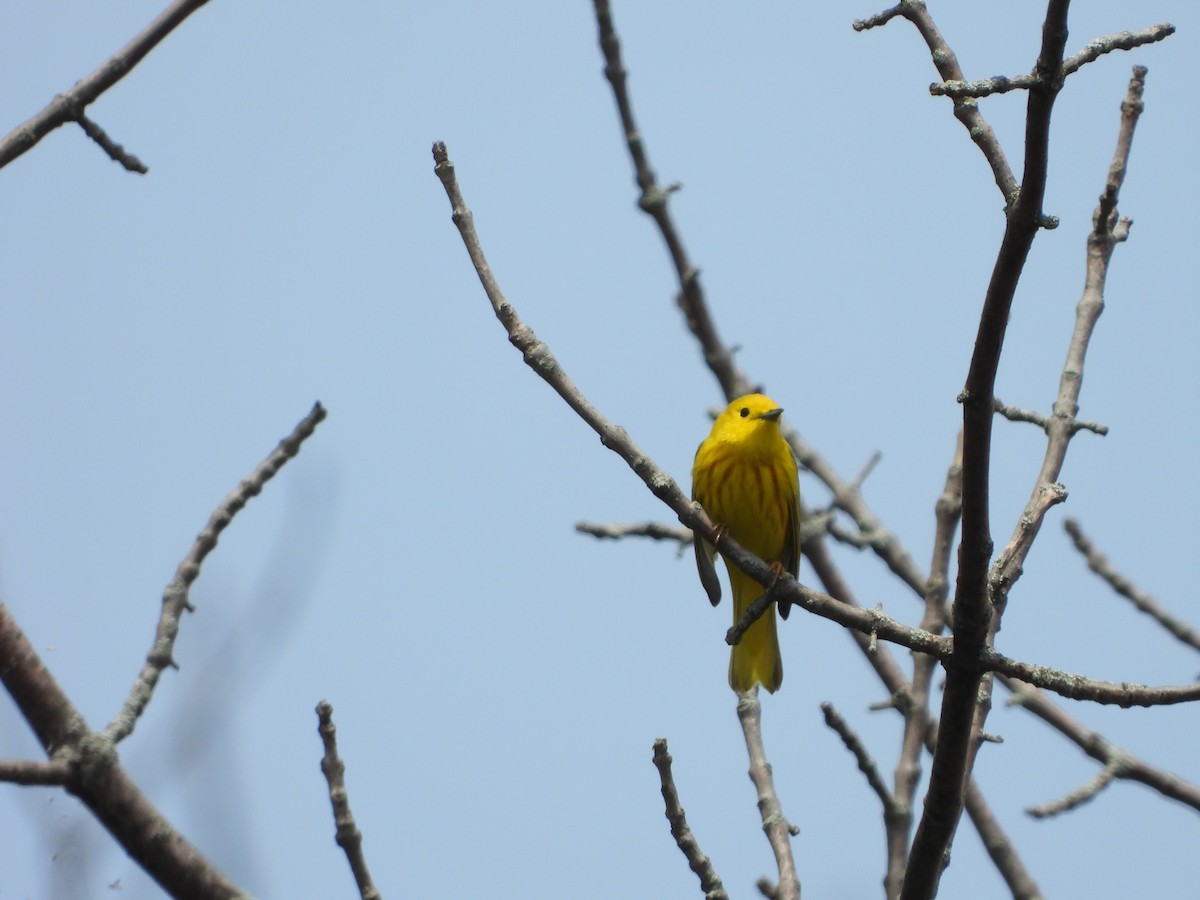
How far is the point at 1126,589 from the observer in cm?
460

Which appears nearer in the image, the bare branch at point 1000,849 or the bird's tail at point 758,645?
the bare branch at point 1000,849

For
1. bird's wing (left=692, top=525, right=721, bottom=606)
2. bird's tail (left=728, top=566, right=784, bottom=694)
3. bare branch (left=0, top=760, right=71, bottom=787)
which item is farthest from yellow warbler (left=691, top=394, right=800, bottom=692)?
bare branch (left=0, top=760, right=71, bottom=787)

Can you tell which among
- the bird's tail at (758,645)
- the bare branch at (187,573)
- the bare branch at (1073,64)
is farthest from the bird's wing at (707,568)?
the bare branch at (1073,64)

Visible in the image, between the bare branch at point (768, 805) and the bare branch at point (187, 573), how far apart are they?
1.43 meters

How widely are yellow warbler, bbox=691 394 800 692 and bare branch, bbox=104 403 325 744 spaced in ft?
7.41

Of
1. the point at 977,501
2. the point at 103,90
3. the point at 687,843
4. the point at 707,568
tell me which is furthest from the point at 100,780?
the point at 707,568

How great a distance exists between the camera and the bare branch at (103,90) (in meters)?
3.21

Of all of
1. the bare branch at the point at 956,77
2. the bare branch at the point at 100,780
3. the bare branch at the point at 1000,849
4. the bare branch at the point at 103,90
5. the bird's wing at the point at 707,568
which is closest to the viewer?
the bare branch at the point at 100,780

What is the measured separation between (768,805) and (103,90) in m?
2.47

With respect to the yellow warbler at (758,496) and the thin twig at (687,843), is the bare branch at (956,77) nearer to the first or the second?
the thin twig at (687,843)

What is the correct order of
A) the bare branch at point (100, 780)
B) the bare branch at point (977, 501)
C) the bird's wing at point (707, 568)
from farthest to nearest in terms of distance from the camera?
the bird's wing at point (707, 568)
the bare branch at point (100, 780)
the bare branch at point (977, 501)

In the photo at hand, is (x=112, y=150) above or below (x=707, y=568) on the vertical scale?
below

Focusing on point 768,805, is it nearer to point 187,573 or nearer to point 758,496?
point 187,573

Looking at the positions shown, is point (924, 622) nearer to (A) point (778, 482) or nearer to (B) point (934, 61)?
(A) point (778, 482)
